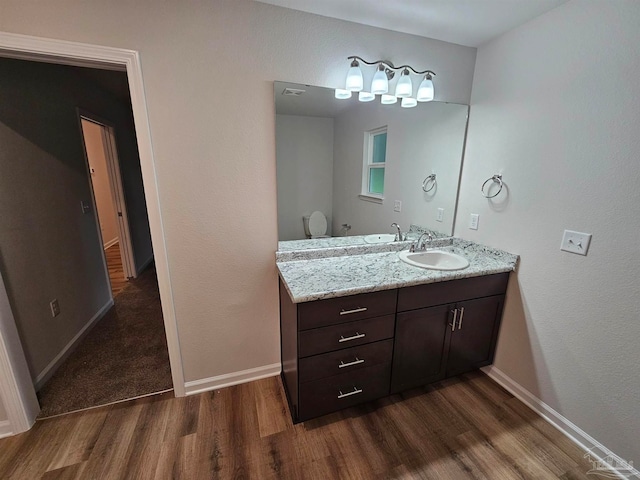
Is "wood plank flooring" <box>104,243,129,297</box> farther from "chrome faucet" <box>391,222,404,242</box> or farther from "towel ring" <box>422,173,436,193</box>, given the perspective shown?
"towel ring" <box>422,173,436,193</box>

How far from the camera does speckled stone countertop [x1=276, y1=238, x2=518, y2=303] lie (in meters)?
1.41

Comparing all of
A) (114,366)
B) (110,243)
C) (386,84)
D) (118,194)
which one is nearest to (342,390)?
(114,366)

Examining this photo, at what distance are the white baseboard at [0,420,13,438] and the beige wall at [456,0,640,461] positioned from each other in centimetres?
296

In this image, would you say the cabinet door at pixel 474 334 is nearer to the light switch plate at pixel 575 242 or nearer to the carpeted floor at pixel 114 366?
the light switch plate at pixel 575 242

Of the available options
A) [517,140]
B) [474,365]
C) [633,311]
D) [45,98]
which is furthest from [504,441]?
[45,98]

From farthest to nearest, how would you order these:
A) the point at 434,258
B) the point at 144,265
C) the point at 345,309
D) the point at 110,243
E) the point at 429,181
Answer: the point at 110,243, the point at 144,265, the point at 429,181, the point at 434,258, the point at 345,309

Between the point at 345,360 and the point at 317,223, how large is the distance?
0.91 m

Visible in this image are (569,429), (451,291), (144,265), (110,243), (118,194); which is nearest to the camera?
(569,429)

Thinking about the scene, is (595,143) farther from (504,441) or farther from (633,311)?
(504,441)

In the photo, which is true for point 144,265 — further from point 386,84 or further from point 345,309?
point 386,84

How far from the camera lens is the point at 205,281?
1669mm

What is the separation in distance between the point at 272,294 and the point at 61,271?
1.74m

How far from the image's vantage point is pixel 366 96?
1.76 m

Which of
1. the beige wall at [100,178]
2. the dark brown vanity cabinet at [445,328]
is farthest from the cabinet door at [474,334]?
the beige wall at [100,178]
